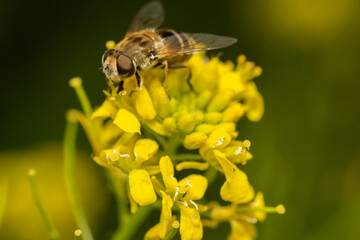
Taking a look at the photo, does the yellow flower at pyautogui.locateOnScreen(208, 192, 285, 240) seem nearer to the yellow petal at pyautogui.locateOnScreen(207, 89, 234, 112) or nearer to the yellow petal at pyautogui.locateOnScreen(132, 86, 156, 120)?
the yellow petal at pyautogui.locateOnScreen(207, 89, 234, 112)

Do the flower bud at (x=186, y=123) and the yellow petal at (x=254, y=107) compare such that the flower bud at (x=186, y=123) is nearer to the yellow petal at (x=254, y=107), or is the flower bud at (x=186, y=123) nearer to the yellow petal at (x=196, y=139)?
the yellow petal at (x=196, y=139)

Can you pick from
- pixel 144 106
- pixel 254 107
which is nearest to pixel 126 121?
pixel 144 106

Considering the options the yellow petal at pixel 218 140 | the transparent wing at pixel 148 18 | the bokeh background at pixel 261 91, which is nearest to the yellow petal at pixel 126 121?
the yellow petal at pixel 218 140

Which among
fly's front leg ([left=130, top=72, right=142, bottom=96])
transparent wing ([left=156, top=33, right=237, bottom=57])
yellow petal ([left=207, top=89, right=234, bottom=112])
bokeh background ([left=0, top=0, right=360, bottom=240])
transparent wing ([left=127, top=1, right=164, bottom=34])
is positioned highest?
transparent wing ([left=127, top=1, right=164, bottom=34])

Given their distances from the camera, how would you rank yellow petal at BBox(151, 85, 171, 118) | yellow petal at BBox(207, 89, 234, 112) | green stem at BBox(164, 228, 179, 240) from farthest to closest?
yellow petal at BBox(207, 89, 234, 112) < yellow petal at BBox(151, 85, 171, 118) < green stem at BBox(164, 228, 179, 240)

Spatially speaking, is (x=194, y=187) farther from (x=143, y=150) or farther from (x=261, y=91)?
(x=261, y=91)

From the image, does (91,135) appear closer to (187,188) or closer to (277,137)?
(187,188)

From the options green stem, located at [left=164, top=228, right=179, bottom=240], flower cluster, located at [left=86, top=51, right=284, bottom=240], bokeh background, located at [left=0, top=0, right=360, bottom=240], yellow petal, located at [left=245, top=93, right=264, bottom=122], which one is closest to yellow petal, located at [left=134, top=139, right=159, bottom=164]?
flower cluster, located at [left=86, top=51, right=284, bottom=240]
